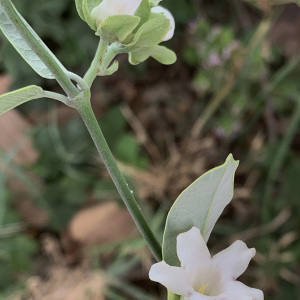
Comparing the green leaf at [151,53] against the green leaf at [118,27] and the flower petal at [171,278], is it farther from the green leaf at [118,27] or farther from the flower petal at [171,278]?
the flower petal at [171,278]

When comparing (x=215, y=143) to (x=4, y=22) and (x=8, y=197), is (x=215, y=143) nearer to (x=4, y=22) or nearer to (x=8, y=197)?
(x=8, y=197)

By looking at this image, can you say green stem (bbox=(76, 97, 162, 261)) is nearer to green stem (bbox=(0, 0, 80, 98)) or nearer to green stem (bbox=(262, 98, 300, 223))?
green stem (bbox=(0, 0, 80, 98))

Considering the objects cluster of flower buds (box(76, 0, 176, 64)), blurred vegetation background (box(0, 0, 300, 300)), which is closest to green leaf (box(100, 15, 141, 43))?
cluster of flower buds (box(76, 0, 176, 64))

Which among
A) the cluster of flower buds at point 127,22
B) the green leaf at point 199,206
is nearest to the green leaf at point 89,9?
the cluster of flower buds at point 127,22

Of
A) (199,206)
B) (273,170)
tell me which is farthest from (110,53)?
(273,170)

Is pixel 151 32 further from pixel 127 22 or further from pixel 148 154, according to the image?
pixel 148 154

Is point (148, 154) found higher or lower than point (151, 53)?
lower

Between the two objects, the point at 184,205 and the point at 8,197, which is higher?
the point at 184,205

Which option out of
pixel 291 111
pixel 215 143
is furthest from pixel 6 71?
pixel 291 111
